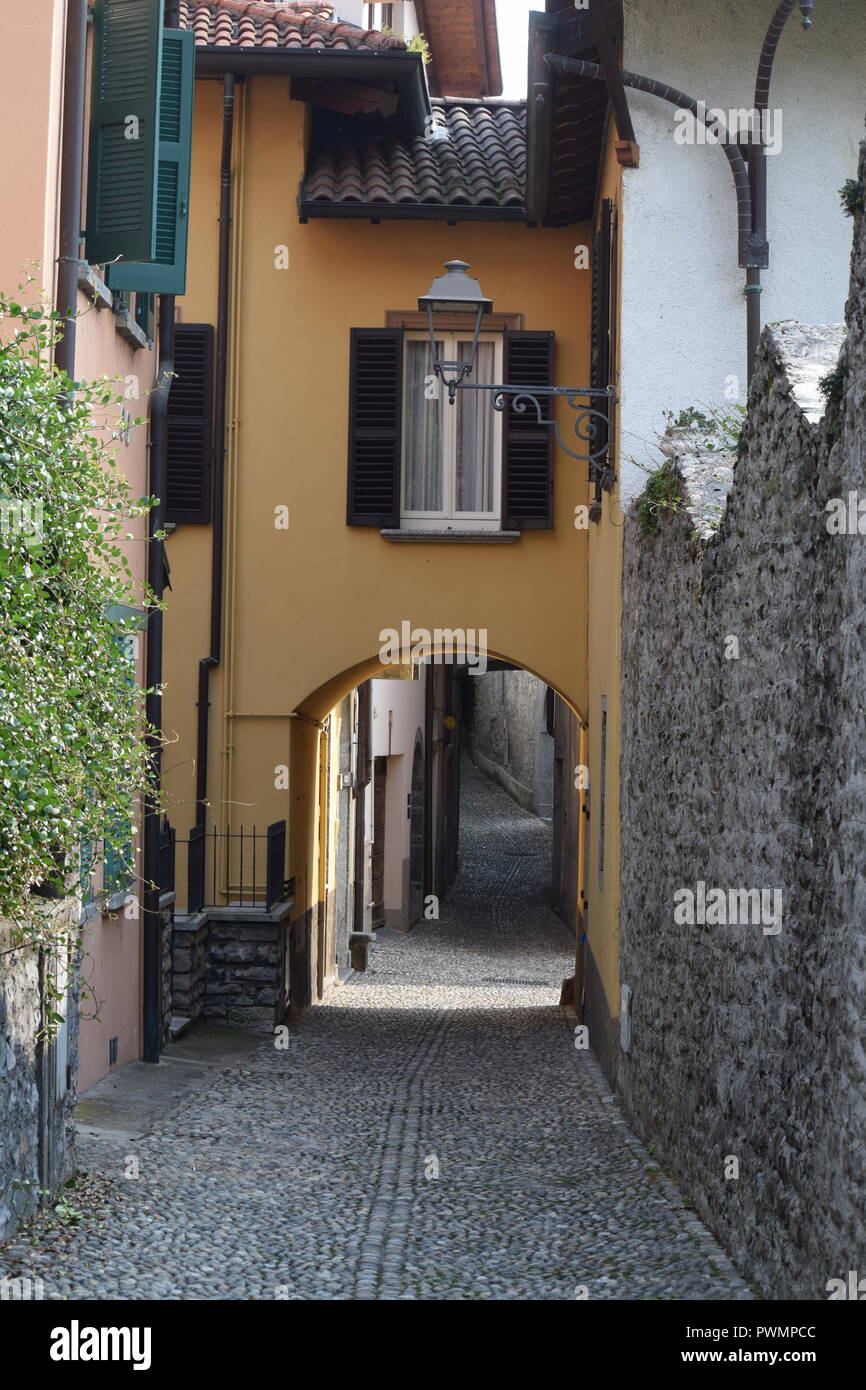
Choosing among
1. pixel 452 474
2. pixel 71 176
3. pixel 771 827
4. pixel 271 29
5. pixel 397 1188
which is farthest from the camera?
pixel 452 474

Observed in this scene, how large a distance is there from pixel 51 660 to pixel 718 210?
243 inches

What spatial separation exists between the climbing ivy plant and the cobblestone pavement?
1.25 meters

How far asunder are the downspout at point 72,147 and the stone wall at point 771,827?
3.16m

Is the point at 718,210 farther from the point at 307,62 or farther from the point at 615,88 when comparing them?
the point at 307,62

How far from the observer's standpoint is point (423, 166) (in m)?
13.3

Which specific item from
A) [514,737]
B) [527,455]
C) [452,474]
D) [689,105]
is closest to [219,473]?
[452,474]

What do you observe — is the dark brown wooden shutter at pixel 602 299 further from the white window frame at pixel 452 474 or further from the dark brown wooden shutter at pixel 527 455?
the white window frame at pixel 452 474

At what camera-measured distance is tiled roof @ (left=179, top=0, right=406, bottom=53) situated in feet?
42.0

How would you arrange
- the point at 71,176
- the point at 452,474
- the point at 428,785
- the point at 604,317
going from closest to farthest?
1. the point at 71,176
2. the point at 604,317
3. the point at 452,474
4. the point at 428,785

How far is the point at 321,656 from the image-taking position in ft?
43.2

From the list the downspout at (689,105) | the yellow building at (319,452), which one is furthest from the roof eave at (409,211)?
the downspout at (689,105)

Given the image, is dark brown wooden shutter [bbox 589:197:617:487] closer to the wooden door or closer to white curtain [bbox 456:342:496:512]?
white curtain [bbox 456:342:496:512]

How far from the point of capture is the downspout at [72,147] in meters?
7.62

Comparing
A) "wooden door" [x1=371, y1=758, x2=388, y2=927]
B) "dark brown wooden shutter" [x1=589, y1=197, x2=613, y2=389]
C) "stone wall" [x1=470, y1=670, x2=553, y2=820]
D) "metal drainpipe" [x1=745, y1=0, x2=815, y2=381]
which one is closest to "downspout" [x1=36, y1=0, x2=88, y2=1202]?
"metal drainpipe" [x1=745, y1=0, x2=815, y2=381]
